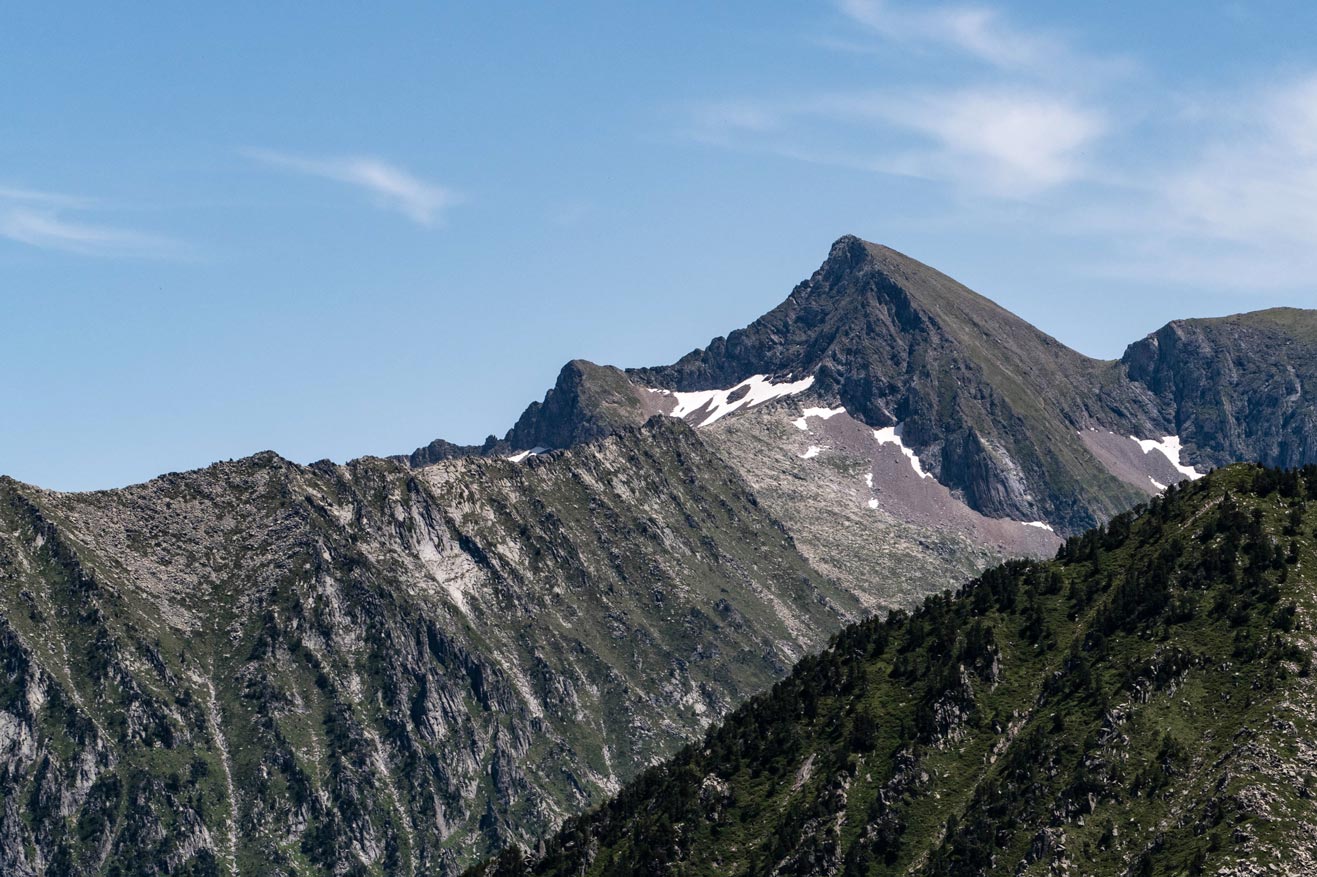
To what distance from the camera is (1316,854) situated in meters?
199

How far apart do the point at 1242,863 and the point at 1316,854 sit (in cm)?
818

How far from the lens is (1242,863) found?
19912cm
